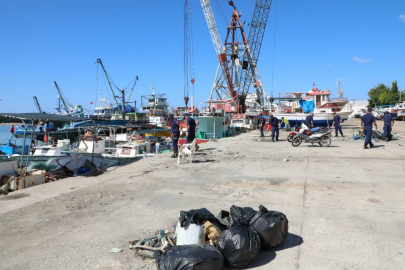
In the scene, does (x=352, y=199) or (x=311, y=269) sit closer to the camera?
(x=311, y=269)

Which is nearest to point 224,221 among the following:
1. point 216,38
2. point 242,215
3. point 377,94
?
point 242,215

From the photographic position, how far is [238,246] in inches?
131

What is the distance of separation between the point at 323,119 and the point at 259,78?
23613 mm

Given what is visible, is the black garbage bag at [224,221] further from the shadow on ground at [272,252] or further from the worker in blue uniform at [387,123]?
the worker in blue uniform at [387,123]

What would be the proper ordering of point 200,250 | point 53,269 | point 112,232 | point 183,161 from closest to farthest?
1. point 200,250
2. point 53,269
3. point 112,232
4. point 183,161

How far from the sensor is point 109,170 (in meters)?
10.3

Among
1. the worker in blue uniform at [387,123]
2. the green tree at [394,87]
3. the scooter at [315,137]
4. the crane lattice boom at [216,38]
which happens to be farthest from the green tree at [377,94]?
the scooter at [315,137]

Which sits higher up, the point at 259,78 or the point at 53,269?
the point at 259,78

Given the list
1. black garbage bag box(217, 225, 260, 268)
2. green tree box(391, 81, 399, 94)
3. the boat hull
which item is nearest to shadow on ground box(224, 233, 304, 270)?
black garbage bag box(217, 225, 260, 268)

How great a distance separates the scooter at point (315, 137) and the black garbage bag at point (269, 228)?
1159cm

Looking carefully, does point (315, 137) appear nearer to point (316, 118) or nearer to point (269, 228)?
point (269, 228)

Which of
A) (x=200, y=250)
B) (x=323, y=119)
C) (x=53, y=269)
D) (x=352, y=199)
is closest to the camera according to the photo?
(x=200, y=250)

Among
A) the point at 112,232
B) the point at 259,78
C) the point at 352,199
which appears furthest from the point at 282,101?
the point at 112,232

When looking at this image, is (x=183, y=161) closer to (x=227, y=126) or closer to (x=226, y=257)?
(x=226, y=257)
